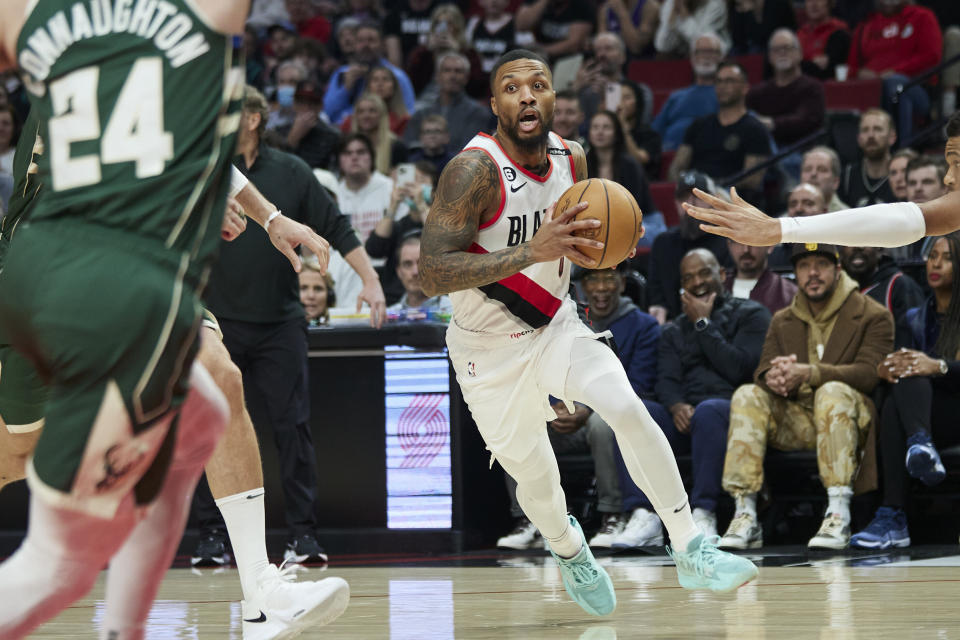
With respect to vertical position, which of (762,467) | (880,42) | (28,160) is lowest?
(762,467)

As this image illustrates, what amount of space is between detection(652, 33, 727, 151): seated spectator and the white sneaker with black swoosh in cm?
827

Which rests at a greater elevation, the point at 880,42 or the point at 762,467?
the point at 880,42

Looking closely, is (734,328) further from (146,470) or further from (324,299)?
(146,470)

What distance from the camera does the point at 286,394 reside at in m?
7.31

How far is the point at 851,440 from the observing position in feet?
23.2

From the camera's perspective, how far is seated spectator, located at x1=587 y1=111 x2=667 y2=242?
9766mm

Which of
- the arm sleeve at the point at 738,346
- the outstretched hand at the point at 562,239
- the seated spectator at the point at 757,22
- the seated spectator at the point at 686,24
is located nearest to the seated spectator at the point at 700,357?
the arm sleeve at the point at 738,346

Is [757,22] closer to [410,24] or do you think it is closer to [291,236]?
[410,24]

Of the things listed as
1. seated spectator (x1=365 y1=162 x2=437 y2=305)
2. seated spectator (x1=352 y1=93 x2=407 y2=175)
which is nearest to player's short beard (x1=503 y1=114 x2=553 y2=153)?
seated spectator (x1=365 y1=162 x2=437 y2=305)

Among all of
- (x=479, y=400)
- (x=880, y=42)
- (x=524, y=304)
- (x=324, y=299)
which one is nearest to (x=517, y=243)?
(x=524, y=304)

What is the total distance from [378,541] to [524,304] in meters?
3.23

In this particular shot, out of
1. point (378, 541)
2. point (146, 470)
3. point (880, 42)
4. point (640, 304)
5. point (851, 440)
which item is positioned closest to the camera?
point (146, 470)

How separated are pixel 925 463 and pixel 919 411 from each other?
0.32 metres

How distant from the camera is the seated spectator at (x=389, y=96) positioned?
39.7 ft
